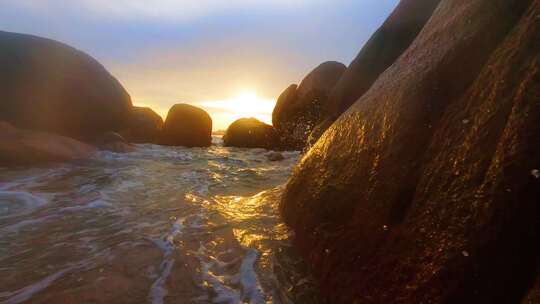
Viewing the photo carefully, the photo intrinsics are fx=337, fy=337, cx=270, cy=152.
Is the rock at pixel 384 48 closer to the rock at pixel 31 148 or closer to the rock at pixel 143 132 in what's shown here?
the rock at pixel 31 148

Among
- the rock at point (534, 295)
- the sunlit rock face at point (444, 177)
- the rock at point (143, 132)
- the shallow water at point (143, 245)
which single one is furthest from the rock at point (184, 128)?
the rock at point (534, 295)

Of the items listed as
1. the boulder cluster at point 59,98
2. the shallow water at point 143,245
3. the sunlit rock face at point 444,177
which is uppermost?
the boulder cluster at point 59,98

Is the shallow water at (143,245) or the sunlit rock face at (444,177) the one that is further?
the shallow water at (143,245)

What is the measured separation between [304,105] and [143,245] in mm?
12560

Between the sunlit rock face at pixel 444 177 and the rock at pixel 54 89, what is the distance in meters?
10.7

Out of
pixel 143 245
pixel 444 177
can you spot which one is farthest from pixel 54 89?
pixel 444 177

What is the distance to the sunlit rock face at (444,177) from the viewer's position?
1.22m

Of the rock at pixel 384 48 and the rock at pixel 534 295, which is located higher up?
the rock at pixel 384 48

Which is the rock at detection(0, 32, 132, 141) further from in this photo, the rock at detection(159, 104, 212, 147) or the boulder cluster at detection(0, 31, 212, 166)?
the rock at detection(159, 104, 212, 147)

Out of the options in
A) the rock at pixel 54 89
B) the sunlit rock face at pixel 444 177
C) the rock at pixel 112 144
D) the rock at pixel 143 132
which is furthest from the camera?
the rock at pixel 143 132

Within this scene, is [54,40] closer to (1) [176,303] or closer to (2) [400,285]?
(1) [176,303]

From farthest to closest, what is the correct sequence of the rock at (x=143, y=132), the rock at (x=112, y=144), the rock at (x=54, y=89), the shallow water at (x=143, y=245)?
the rock at (x=143, y=132) → the rock at (x=112, y=144) → the rock at (x=54, y=89) → the shallow water at (x=143, y=245)

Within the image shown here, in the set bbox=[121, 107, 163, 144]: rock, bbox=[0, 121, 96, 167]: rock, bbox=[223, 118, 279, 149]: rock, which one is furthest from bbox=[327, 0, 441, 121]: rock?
bbox=[121, 107, 163, 144]: rock

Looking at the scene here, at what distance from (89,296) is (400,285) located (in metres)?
1.74
